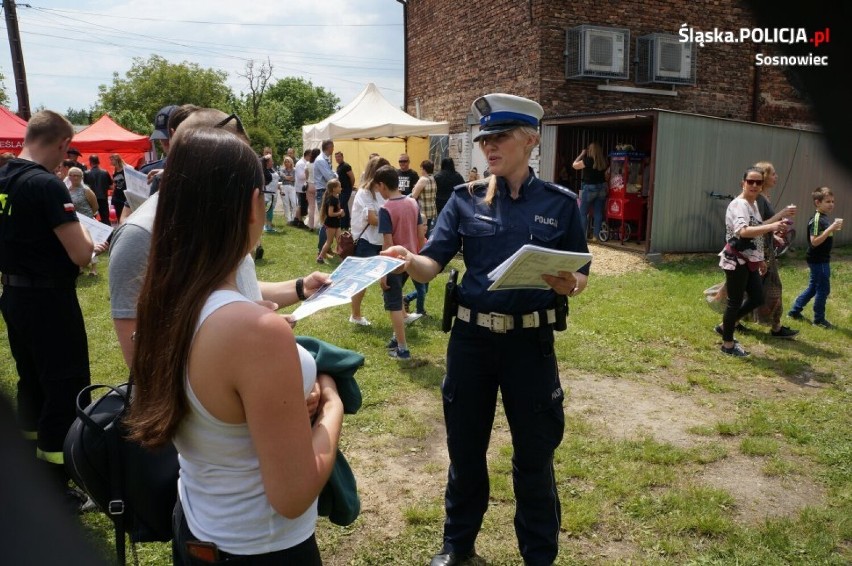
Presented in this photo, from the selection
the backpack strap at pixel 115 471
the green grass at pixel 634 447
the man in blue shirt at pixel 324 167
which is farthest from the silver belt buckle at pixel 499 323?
the man in blue shirt at pixel 324 167

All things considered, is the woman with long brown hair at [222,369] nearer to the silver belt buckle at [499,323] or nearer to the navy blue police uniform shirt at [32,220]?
the silver belt buckle at [499,323]

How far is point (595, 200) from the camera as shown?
14453mm

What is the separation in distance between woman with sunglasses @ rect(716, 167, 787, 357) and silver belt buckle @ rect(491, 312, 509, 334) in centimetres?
452

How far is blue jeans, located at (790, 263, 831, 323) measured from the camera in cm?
803

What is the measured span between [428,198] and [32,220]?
8672 millimetres

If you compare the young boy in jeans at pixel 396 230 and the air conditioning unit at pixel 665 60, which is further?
the air conditioning unit at pixel 665 60

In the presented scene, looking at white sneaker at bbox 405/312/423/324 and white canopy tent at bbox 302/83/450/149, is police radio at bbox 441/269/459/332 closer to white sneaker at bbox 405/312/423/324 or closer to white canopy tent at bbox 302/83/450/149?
white sneaker at bbox 405/312/423/324

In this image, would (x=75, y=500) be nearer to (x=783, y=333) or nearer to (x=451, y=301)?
(x=451, y=301)

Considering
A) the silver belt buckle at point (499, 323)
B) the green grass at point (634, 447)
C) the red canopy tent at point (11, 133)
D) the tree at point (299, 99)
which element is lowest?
the green grass at point (634, 447)

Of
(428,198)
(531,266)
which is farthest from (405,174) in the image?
(531,266)

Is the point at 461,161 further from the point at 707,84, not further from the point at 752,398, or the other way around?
the point at 752,398

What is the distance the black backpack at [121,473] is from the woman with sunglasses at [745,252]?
6.12 m

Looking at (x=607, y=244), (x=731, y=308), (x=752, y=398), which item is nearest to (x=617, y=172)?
(x=607, y=244)

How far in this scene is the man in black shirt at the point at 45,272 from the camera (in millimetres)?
3543
